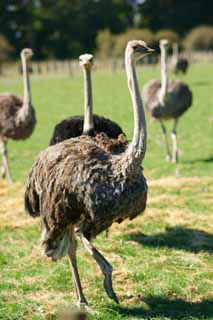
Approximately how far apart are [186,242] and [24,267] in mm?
1602

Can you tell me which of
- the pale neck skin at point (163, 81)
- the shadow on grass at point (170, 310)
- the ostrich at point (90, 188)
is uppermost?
the pale neck skin at point (163, 81)

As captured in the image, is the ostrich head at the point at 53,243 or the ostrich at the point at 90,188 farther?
the ostrich head at the point at 53,243

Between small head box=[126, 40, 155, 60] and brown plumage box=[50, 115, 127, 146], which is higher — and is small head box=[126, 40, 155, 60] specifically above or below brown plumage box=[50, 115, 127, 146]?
above

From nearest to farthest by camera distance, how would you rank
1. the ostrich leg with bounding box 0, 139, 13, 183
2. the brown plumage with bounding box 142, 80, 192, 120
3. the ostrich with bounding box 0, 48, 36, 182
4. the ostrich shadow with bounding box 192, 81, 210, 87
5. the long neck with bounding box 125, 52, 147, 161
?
the long neck with bounding box 125, 52, 147, 161 < the ostrich with bounding box 0, 48, 36, 182 < the ostrich leg with bounding box 0, 139, 13, 183 < the brown plumage with bounding box 142, 80, 192, 120 < the ostrich shadow with bounding box 192, 81, 210, 87

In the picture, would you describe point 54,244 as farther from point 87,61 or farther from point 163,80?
point 163,80

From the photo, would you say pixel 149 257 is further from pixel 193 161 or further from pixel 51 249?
pixel 193 161

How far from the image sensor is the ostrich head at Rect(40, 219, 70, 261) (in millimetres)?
4283

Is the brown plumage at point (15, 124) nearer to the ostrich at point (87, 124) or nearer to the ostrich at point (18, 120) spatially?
the ostrich at point (18, 120)

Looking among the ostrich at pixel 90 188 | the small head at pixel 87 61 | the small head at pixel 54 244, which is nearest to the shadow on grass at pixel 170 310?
the ostrich at pixel 90 188

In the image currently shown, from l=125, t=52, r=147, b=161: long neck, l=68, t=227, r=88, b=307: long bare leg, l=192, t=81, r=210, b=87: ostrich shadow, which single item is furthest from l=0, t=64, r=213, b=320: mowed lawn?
l=192, t=81, r=210, b=87: ostrich shadow

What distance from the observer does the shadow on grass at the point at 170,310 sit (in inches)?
162

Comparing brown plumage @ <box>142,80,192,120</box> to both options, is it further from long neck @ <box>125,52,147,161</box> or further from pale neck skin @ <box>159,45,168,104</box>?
long neck @ <box>125,52,147,161</box>

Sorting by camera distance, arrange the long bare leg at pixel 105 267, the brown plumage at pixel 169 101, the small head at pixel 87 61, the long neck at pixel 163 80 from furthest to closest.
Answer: the brown plumage at pixel 169 101
the long neck at pixel 163 80
the small head at pixel 87 61
the long bare leg at pixel 105 267

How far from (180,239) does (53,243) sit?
6.36ft
